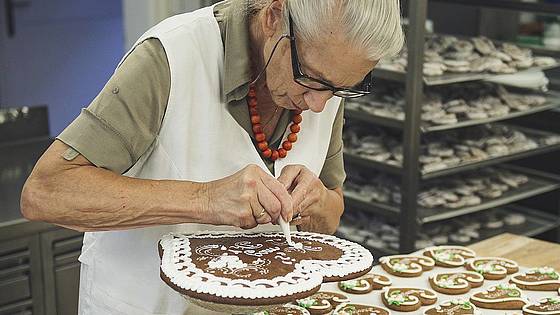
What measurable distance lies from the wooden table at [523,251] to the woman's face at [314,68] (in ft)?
3.49

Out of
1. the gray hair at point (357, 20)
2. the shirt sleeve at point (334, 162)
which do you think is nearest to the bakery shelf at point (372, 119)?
the shirt sleeve at point (334, 162)

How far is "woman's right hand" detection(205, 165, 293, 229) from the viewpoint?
4.96 feet

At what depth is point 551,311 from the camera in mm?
1901

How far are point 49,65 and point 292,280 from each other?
9.71 feet

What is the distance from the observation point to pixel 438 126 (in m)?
3.16

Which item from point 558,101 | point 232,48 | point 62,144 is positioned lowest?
point 558,101

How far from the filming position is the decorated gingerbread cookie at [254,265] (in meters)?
1.44

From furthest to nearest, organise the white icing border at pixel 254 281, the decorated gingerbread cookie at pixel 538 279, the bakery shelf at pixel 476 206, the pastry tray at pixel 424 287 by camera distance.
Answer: the bakery shelf at pixel 476 206 < the decorated gingerbread cookie at pixel 538 279 < the pastry tray at pixel 424 287 < the white icing border at pixel 254 281

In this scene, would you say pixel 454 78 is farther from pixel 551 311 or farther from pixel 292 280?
pixel 292 280

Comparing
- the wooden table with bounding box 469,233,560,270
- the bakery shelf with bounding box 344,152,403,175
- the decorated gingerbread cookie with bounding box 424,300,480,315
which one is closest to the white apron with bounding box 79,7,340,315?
the decorated gingerbread cookie with bounding box 424,300,480,315

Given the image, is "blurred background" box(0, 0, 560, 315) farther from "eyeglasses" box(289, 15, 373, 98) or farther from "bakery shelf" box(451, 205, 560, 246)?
"eyeglasses" box(289, 15, 373, 98)

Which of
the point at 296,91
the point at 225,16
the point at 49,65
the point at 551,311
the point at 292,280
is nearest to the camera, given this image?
the point at 292,280

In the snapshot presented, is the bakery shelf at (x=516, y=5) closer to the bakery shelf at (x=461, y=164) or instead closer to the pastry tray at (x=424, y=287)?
the bakery shelf at (x=461, y=164)

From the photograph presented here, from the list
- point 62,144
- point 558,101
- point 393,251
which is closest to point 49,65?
Answer: point 393,251
